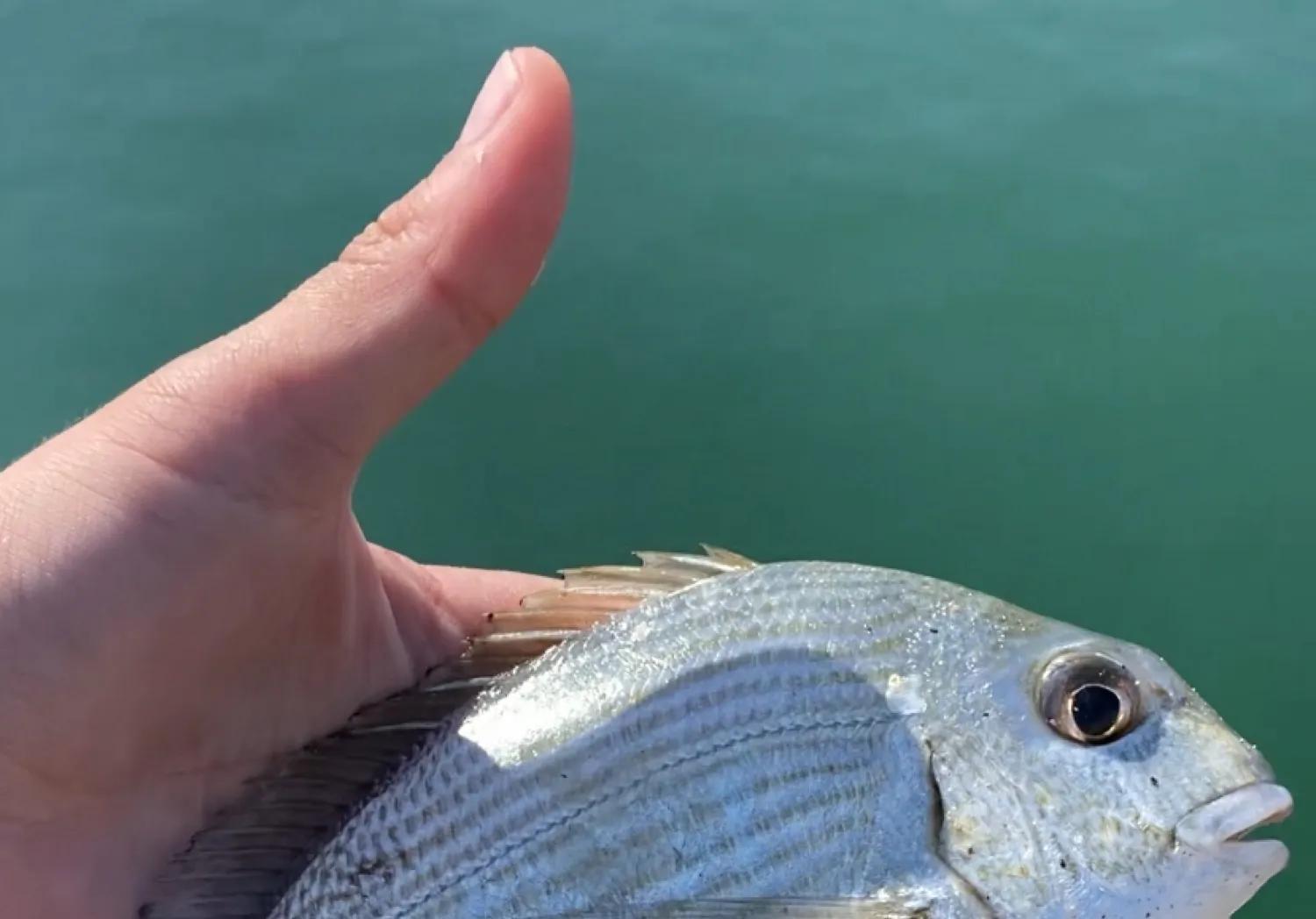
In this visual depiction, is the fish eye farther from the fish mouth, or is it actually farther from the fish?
the fish mouth

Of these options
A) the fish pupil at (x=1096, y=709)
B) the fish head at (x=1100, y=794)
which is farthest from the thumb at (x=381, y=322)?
the fish pupil at (x=1096, y=709)

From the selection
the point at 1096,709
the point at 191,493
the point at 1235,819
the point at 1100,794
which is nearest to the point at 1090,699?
the point at 1096,709

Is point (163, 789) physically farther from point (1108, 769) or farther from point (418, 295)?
point (1108, 769)

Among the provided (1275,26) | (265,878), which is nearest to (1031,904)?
(265,878)

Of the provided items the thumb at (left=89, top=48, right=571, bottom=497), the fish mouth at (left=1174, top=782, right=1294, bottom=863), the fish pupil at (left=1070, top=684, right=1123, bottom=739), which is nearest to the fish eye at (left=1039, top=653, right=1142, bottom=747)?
the fish pupil at (left=1070, top=684, right=1123, bottom=739)

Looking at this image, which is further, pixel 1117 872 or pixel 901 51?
pixel 901 51

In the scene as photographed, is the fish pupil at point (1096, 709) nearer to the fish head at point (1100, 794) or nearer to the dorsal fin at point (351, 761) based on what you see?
the fish head at point (1100, 794)
